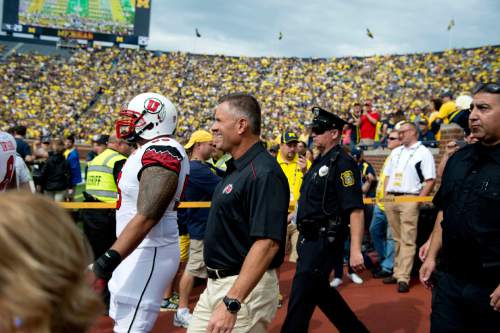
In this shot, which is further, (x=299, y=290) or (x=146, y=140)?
(x=299, y=290)

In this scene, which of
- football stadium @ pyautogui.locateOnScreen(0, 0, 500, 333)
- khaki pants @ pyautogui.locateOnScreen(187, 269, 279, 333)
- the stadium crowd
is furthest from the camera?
the stadium crowd

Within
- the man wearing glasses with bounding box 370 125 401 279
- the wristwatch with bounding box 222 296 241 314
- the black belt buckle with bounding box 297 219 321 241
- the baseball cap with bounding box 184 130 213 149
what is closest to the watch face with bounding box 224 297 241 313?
the wristwatch with bounding box 222 296 241 314

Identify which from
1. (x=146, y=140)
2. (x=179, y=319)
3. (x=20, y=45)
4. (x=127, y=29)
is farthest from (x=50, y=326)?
(x=20, y=45)

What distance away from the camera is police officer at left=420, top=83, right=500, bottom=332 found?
9.25 feet

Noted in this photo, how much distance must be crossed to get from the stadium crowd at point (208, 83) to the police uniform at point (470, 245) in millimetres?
29420

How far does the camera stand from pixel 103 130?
37.1 metres

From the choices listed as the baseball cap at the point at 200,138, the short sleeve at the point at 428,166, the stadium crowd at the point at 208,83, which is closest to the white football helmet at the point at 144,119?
the baseball cap at the point at 200,138

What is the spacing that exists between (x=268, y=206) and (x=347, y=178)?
1.83 meters

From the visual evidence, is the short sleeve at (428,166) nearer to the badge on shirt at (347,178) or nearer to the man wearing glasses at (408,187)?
the man wearing glasses at (408,187)

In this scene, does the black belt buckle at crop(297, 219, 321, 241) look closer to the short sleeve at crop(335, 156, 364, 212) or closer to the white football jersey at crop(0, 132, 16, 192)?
the short sleeve at crop(335, 156, 364, 212)

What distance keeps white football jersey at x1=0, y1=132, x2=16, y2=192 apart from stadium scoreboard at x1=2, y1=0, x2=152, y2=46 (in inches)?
1789

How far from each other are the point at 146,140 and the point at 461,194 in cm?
203

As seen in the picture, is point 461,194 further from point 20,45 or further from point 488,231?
point 20,45

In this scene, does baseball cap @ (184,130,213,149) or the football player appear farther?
baseball cap @ (184,130,213,149)
